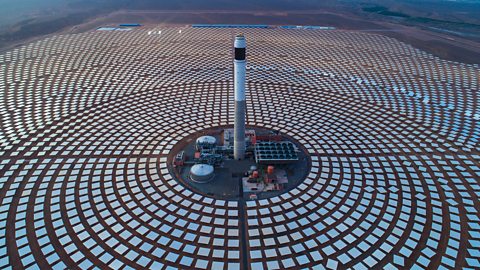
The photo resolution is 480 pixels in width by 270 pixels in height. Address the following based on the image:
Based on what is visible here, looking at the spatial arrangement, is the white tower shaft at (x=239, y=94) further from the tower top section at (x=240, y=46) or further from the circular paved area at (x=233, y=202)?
the circular paved area at (x=233, y=202)

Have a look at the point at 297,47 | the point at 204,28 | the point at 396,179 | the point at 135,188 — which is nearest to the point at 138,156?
the point at 135,188

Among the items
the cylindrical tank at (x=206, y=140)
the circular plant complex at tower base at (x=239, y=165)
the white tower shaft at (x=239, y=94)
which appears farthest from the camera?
the cylindrical tank at (x=206, y=140)

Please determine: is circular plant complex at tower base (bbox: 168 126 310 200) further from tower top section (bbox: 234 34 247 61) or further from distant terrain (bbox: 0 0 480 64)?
distant terrain (bbox: 0 0 480 64)

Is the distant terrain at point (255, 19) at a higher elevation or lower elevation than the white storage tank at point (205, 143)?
higher

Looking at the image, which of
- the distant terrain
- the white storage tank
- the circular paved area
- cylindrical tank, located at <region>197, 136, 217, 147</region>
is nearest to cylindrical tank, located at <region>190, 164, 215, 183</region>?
the circular paved area

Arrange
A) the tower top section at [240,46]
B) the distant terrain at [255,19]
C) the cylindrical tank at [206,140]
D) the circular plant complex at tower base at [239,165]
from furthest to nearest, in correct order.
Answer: the distant terrain at [255,19] < the cylindrical tank at [206,140] < the circular plant complex at tower base at [239,165] < the tower top section at [240,46]

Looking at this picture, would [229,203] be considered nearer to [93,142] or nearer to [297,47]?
[93,142]

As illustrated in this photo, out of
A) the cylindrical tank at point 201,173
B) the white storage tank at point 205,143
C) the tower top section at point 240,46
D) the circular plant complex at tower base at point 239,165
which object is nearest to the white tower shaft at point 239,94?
the tower top section at point 240,46
